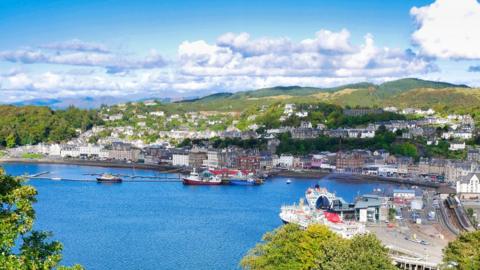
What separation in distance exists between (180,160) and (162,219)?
24988 millimetres

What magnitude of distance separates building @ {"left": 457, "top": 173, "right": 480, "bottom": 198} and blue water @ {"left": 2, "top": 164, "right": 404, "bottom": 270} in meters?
Answer: 4.55

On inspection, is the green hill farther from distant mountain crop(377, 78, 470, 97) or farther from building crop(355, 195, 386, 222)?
building crop(355, 195, 386, 222)

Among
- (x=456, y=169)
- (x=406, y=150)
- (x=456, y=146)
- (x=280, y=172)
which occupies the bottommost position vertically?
(x=280, y=172)

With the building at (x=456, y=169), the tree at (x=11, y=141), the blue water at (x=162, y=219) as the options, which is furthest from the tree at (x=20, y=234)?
the tree at (x=11, y=141)

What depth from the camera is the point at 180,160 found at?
48094 mm

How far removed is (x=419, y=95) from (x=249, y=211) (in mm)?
54982

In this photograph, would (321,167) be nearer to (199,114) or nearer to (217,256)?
(217,256)

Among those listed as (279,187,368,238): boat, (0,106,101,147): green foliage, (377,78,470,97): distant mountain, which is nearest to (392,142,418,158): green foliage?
(279,187,368,238): boat

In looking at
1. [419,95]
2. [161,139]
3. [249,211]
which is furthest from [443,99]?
[249,211]

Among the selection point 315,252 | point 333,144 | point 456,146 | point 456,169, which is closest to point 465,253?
point 315,252

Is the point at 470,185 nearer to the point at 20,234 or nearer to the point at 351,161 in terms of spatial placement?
the point at 351,161

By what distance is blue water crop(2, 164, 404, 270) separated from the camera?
17.0m

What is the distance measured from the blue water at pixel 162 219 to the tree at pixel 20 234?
868 cm

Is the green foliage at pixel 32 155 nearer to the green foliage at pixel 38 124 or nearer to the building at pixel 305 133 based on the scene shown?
the green foliage at pixel 38 124
